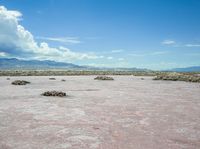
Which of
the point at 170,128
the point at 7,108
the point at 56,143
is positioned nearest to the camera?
the point at 56,143

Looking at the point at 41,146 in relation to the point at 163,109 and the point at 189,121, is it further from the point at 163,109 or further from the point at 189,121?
the point at 163,109

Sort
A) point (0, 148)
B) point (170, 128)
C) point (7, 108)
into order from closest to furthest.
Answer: point (0, 148) → point (170, 128) → point (7, 108)

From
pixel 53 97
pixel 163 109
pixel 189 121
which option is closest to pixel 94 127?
pixel 189 121

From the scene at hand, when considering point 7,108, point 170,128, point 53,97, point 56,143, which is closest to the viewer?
point 56,143

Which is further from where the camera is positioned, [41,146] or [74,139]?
[74,139]

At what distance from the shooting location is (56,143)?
701 centimetres

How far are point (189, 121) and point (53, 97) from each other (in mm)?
9350

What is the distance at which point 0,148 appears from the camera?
21.5ft

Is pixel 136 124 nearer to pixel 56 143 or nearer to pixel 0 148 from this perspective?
pixel 56 143

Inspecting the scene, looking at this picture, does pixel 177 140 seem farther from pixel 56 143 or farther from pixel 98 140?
pixel 56 143

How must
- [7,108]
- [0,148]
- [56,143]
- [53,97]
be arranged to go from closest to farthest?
1. [0,148]
2. [56,143]
3. [7,108]
4. [53,97]

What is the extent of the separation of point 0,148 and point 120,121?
4.60 metres

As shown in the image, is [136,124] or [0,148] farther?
[136,124]

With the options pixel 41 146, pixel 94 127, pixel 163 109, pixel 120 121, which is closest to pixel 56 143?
pixel 41 146
